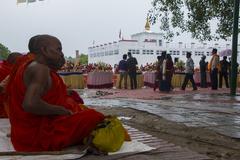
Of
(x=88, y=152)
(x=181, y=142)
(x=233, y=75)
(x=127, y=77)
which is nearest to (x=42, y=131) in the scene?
(x=88, y=152)

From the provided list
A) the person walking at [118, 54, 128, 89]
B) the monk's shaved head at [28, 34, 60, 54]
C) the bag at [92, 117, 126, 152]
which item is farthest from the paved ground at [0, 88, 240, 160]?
the person walking at [118, 54, 128, 89]

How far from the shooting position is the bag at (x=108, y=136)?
4.20 metres

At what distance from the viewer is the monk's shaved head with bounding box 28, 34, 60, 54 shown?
437 cm

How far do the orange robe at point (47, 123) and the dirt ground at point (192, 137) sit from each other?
4.84 feet

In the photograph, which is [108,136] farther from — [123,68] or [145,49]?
[145,49]

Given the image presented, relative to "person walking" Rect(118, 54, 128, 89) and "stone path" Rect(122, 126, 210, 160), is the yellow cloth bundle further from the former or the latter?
"person walking" Rect(118, 54, 128, 89)

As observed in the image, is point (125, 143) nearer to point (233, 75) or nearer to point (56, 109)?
point (56, 109)

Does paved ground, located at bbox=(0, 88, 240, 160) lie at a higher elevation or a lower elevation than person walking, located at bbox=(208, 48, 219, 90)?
lower

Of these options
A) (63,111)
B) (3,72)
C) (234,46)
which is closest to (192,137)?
(63,111)

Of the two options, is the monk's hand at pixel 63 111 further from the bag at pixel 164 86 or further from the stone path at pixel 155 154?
the bag at pixel 164 86

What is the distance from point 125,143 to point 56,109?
873 mm

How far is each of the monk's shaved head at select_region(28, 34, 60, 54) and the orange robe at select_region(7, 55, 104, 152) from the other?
0.29 feet

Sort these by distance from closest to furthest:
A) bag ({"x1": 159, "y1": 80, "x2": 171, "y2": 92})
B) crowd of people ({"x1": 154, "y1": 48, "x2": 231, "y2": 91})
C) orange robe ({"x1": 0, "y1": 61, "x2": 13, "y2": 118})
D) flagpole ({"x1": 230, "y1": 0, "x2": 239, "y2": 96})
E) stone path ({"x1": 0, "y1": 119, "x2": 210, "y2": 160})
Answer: stone path ({"x1": 0, "y1": 119, "x2": 210, "y2": 160})
orange robe ({"x1": 0, "y1": 61, "x2": 13, "y2": 118})
flagpole ({"x1": 230, "y1": 0, "x2": 239, "y2": 96})
crowd of people ({"x1": 154, "y1": 48, "x2": 231, "y2": 91})
bag ({"x1": 159, "y1": 80, "x2": 171, "y2": 92})

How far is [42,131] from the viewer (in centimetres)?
425
